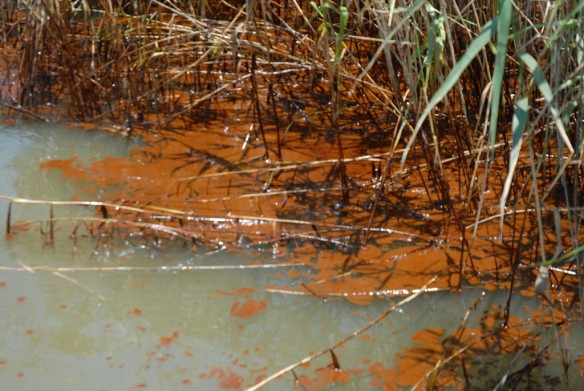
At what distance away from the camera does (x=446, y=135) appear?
2838 mm

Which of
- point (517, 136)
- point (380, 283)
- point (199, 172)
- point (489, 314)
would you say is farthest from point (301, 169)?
point (517, 136)

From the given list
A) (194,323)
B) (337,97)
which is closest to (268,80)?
(337,97)

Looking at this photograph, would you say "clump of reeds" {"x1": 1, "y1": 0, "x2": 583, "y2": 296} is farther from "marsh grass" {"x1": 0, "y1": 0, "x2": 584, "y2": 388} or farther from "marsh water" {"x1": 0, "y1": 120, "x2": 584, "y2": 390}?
"marsh water" {"x1": 0, "y1": 120, "x2": 584, "y2": 390}

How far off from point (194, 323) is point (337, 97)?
804mm

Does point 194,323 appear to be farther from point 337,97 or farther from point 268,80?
point 268,80

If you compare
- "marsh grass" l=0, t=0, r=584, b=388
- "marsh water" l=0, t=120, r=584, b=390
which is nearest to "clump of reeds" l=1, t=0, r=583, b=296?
"marsh grass" l=0, t=0, r=584, b=388

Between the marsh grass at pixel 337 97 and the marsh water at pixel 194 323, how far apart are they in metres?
0.15

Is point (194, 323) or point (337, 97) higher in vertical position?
point (337, 97)

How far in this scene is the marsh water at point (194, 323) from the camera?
1.90 metres

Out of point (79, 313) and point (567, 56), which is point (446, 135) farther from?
point (79, 313)

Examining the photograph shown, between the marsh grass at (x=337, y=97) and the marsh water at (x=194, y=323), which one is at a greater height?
the marsh grass at (x=337, y=97)

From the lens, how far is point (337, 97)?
254 cm

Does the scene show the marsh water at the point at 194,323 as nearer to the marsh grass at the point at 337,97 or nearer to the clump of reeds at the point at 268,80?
the marsh grass at the point at 337,97

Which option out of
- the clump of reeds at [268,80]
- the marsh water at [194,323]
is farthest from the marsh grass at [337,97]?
the marsh water at [194,323]
